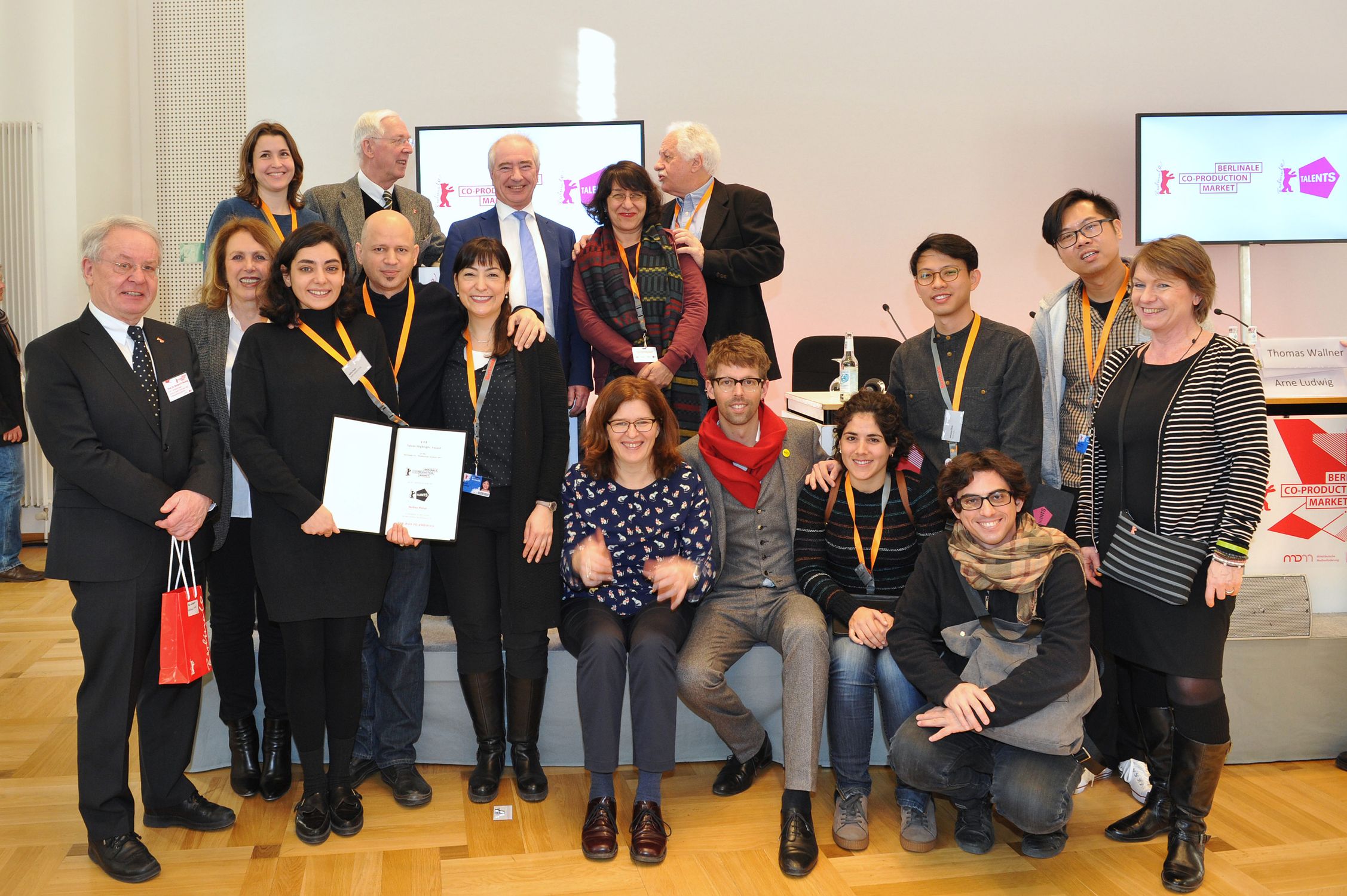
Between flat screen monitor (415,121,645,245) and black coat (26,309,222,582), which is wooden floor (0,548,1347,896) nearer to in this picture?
black coat (26,309,222,582)

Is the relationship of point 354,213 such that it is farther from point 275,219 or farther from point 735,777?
point 735,777

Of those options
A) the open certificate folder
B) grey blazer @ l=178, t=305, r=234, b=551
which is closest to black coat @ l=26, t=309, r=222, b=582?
grey blazer @ l=178, t=305, r=234, b=551

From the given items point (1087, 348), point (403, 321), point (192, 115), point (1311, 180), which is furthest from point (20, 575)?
point (1311, 180)

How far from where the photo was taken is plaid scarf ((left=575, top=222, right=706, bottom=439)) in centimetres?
333

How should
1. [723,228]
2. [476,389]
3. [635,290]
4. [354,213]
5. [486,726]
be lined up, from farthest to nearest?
1. [723,228]
2. [354,213]
3. [635,290]
4. [486,726]
5. [476,389]

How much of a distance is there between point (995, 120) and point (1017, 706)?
499cm

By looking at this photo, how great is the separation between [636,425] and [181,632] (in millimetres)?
1302

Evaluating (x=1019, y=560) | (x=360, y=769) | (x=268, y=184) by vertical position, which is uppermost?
(x=268, y=184)

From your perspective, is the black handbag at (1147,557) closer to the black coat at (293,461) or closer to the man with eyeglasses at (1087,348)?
the man with eyeglasses at (1087,348)

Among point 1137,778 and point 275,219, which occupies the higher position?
point 275,219

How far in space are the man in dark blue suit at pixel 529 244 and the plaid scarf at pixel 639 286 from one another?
0.50 feet

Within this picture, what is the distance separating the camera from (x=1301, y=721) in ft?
10.2

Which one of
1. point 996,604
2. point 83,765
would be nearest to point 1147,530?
point 996,604

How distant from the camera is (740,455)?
2.91m
